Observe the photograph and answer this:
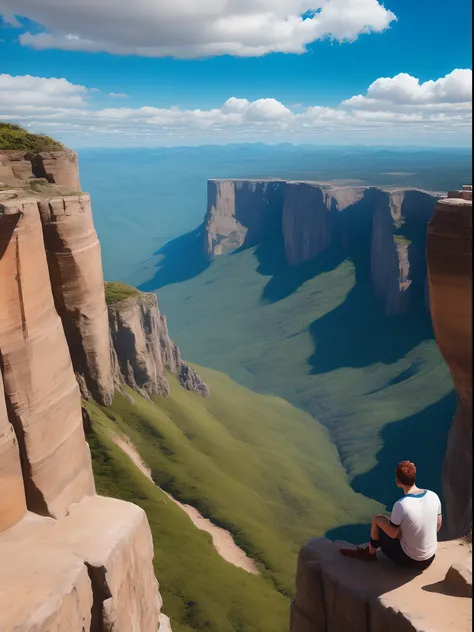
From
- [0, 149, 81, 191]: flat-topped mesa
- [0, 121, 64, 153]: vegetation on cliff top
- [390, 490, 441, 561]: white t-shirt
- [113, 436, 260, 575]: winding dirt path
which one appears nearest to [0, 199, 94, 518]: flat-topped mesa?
[0, 149, 81, 191]: flat-topped mesa

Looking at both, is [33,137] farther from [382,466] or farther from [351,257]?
[351,257]

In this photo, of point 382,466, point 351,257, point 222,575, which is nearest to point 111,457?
point 222,575

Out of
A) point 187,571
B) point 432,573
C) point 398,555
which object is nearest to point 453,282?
point 398,555

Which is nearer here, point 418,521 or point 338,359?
point 418,521

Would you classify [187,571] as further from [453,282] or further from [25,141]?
[453,282]

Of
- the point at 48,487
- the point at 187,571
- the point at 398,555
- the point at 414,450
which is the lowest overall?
the point at 414,450

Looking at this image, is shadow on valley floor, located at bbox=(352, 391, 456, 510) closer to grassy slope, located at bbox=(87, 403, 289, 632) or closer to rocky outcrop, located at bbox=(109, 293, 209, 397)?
rocky outcrop, located at bbox=(109, 293, 209, 397)

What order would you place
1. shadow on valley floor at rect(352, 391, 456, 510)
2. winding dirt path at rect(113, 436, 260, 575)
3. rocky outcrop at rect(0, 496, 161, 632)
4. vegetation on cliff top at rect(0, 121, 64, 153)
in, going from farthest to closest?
shadow on valley floor at rect(352, 391, 456, 510) → winding dirt path at rect(113, 436, 260, 575) → vegetation on cliff top at rect(0, 121, 64, 153) → rocky outcrop at rect(0, 496, 161, 632)
